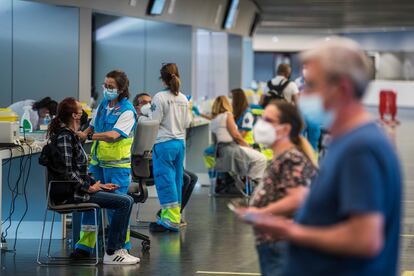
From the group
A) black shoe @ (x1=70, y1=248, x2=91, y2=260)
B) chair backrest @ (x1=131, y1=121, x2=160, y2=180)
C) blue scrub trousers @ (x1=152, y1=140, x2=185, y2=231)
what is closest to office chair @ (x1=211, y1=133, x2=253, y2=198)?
blue scrub trousers @ (x1=152, y1=140, x2=185, y2=231)

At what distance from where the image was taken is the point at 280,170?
403 cm

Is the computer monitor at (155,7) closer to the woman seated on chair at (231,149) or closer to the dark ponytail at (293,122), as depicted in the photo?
the woman seated on chair at (231,149)

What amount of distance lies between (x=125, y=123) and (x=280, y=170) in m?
3.58

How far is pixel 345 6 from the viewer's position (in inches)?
1081

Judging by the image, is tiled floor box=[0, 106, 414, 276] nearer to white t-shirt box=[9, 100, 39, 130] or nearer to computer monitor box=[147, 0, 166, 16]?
white t-shirt box=[9, 100, 39, 130]

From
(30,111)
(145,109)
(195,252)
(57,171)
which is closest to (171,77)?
(145,109)

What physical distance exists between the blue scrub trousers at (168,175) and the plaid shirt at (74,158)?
6.62 ft

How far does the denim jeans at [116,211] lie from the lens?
7082 mm

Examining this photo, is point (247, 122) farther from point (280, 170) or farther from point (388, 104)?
point (280, 170)

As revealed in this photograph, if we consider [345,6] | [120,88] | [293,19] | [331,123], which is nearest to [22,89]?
[120,88]

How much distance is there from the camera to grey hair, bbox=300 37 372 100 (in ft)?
9.02

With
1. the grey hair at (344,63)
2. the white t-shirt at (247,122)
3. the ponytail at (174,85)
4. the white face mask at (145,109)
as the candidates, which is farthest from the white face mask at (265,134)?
the white t-shirt at (247,122)

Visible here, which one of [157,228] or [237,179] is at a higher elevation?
[237,179]

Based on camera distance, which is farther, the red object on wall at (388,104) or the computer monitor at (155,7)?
the computer monitor at (155,7)
